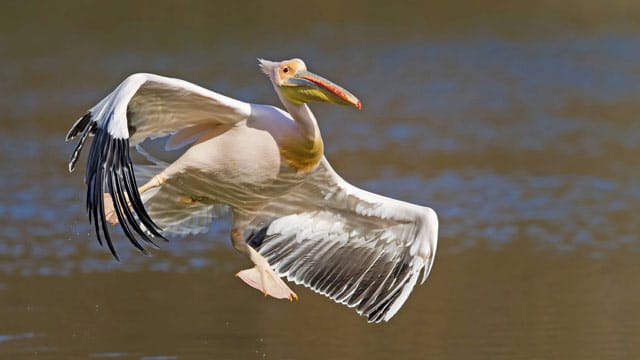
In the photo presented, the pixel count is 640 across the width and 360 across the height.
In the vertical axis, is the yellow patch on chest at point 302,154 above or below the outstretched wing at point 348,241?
above

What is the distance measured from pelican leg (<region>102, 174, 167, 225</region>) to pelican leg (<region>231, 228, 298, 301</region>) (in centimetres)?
55

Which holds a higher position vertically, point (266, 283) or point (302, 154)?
point (302, 154)

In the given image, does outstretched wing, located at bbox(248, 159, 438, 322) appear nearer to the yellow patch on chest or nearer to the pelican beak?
the yellow patch on chest

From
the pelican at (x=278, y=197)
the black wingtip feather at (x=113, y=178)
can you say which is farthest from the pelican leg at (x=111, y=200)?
the black wingtip feather at (x=113, y=178)

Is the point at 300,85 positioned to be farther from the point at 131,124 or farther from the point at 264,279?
the point at 264,279

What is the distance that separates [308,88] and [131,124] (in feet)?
2.73

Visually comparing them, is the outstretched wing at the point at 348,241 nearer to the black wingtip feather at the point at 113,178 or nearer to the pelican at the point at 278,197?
the pelican at the point at 278,197

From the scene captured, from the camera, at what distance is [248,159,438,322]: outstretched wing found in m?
7.13

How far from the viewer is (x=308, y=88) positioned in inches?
271

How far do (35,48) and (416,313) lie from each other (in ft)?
45.0

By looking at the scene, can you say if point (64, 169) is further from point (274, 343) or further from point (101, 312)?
point (274, 343)

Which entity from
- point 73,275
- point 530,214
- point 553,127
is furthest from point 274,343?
point 553,127

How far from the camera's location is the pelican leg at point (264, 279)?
6.89 meters

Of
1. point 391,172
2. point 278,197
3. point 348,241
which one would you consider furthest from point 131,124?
point 391,172
